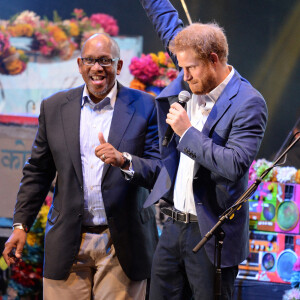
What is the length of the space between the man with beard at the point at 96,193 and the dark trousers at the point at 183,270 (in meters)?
0.26

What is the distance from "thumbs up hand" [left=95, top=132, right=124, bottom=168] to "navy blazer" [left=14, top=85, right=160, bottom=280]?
130 millimetres

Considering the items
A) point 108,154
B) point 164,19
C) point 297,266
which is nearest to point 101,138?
point 108,154

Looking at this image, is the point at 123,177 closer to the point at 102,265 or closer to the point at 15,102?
the point at 102,265

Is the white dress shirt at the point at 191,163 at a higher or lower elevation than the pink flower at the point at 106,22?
lower

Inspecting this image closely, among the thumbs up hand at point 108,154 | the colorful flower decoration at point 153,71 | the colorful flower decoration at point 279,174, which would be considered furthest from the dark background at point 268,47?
the thumbs up hand at point 108,154

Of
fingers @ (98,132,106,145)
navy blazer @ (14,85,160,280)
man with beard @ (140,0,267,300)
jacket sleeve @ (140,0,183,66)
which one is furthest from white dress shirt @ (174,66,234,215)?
jacket sleeve @ (140,0,183,66)

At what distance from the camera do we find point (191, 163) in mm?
2240

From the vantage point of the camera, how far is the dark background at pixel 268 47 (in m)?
4.21

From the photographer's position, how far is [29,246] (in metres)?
4.26

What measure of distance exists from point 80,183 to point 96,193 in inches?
3.7

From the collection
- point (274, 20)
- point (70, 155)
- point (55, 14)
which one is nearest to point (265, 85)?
point (274, 20)

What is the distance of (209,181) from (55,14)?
113 inches

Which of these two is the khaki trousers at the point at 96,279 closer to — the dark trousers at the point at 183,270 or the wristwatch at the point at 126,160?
the dark trousers at the point at 183,270

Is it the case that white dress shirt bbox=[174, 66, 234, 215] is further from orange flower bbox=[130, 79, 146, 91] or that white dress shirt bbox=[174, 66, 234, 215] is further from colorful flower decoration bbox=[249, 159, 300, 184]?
orange flower bbox=[130, 79, 146, 91]
